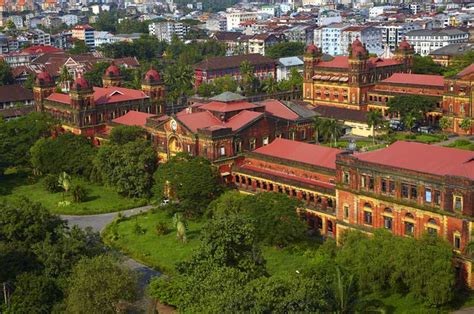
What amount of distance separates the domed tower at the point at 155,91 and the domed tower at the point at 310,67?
3081cm

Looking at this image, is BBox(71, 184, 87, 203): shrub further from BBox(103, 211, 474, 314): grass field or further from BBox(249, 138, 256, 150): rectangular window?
BBox(249, 138, 256, 150): rectangular window

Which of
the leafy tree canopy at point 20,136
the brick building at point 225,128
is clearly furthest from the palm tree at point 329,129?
the leafy tree canopy at point 20,136

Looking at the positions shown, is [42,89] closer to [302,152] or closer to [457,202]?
[302,152]

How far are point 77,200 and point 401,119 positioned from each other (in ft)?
173

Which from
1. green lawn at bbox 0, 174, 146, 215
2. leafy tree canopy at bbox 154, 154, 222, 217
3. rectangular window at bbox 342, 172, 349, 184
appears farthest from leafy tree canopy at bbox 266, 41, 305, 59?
rectangular window at bbox 342, 172, 349, 184

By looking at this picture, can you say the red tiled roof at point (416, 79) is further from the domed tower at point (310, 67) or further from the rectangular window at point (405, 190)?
the rectangular window at point (405, 190)

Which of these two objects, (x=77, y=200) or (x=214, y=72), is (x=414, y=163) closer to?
(x=77, y=200)

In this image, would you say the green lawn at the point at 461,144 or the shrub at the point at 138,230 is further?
→ the green lawn at the point at 461,144

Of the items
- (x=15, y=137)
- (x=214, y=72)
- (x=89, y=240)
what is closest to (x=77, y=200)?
(x=15, y=137)

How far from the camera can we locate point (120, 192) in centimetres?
8031

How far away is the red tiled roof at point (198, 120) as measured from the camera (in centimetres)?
7912

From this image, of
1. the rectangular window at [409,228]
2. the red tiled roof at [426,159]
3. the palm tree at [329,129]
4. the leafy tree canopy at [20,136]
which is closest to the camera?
the red tiled roof at [426,159]

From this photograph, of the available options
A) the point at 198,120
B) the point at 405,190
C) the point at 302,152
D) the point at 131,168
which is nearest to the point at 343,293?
the point at 405,190

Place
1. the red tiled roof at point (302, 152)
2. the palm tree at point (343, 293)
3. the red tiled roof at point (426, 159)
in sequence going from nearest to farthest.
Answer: the palm tree at point (343, 293)
the red tiled roof at point (426, 159)
the red tiled roof at point (302, 152)
